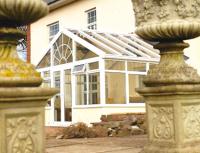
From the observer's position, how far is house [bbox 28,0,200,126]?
48.8 feet

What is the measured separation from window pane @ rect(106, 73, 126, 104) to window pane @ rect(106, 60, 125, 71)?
0.74 feet

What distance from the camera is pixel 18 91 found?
3.20m

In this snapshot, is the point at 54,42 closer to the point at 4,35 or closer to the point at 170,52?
the point at 170,52

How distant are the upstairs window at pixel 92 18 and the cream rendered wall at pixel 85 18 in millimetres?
165

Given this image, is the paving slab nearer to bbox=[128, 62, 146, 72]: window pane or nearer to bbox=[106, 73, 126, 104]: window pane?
bbox=[106, 73, 126, 104]: window pane

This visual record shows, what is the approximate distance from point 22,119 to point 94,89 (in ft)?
40.2

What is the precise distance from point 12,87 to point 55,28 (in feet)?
67.6

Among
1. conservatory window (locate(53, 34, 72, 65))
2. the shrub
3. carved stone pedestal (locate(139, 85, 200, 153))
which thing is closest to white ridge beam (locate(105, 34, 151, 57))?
conservatory window (locate(53, 34, 72, 65))

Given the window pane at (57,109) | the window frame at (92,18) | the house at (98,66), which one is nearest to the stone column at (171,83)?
the house at (98,66)

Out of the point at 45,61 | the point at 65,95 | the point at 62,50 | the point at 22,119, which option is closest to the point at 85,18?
the point at 45,61

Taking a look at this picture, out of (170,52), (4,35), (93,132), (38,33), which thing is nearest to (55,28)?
(38,33)

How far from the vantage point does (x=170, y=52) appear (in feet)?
17.6

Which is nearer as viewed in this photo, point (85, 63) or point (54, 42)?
point (85, 63)

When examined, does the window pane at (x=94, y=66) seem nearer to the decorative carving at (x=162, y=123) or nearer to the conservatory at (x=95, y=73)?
the conservatory at (x=95, y=73)
